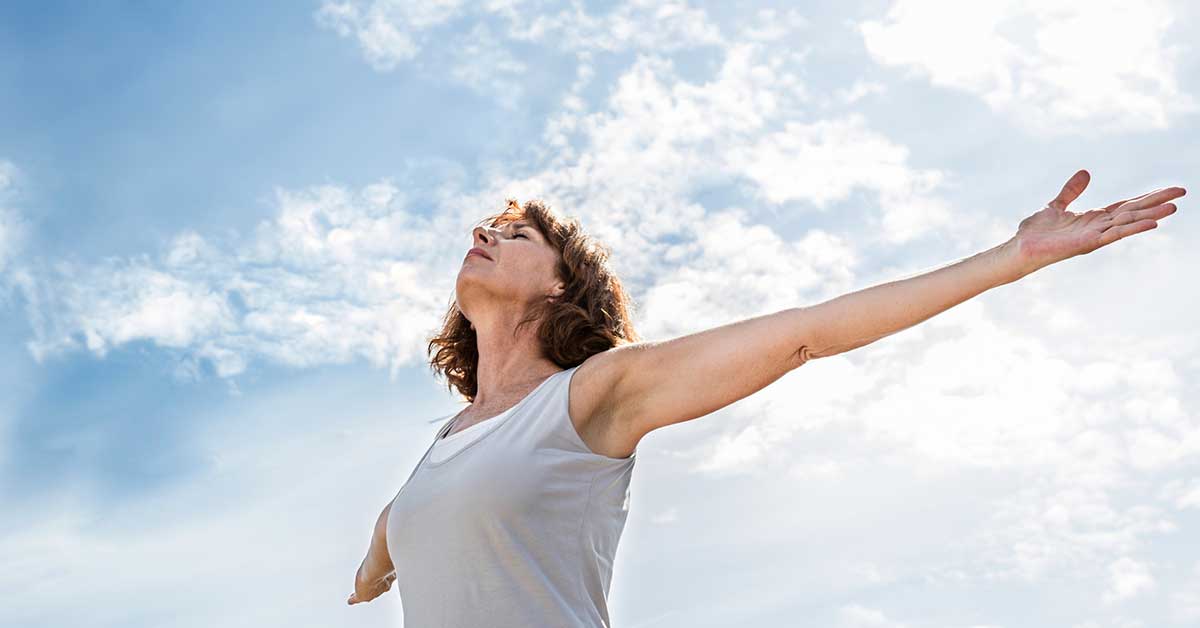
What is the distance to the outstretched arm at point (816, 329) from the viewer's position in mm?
3240

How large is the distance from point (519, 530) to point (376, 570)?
1560mm

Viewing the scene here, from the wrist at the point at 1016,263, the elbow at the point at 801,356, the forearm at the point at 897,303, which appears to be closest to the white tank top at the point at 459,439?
the elbow at the point at 801,356

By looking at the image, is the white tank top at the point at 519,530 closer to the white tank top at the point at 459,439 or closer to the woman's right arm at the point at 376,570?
the white tank top at the point at 459,439

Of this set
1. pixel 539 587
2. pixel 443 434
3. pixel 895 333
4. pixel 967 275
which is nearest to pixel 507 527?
pixel 539 587

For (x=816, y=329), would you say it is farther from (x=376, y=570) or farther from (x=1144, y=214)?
(x=376, y=570)

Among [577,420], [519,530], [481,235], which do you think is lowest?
[519,530]

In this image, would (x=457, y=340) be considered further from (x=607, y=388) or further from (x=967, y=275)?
(x=967, y=275)

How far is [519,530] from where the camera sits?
3955 mm

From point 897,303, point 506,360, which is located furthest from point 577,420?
point 897,303

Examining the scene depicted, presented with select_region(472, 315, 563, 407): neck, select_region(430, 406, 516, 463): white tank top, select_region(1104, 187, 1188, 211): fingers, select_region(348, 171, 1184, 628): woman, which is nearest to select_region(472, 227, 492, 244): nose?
select_region(348, 171, 1184, 628): woman

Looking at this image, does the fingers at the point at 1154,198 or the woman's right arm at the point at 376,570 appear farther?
the woman's right arm at the point at 376,570

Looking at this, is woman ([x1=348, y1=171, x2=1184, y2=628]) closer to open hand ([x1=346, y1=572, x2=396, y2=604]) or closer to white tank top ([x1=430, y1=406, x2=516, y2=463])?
white tank top ([x1=430, y1=406, x2=516, y2=463])

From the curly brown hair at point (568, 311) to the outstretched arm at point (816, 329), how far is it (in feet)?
2.11

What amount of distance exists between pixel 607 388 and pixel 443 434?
1.11m
